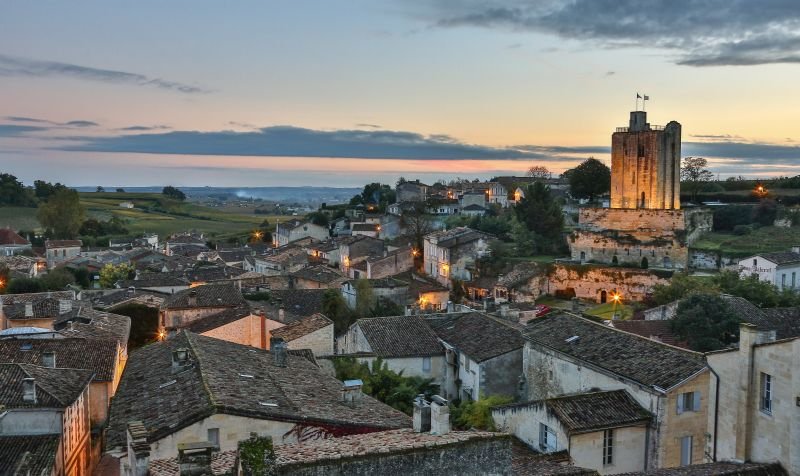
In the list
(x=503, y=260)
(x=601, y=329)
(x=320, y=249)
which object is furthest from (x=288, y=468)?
(x=320, y=249)

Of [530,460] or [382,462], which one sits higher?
[382,462]

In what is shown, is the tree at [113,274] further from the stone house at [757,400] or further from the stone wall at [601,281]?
the stone house at [757,400]

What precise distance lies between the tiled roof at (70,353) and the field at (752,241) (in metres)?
52.9

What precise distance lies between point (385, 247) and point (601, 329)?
5055 cm

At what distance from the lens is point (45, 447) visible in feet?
61.8

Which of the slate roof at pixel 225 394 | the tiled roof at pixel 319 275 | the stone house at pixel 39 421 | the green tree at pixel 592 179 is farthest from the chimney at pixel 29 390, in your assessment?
the green tree at pixel 592 179

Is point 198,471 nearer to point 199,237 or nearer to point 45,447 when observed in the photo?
point 45,447

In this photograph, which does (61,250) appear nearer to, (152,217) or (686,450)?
(152,217)

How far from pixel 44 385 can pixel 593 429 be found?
51.7 feet

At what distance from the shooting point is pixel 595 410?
759 inches

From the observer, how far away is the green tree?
3504 inches

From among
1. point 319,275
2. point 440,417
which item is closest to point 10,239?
point 319,275

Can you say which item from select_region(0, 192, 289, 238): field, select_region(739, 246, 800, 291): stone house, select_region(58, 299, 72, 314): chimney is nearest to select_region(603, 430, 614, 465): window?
select_region(58, 299, 72, 314): chimney

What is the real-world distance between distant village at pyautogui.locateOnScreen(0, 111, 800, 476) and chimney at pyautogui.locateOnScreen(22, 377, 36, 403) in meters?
0.09
